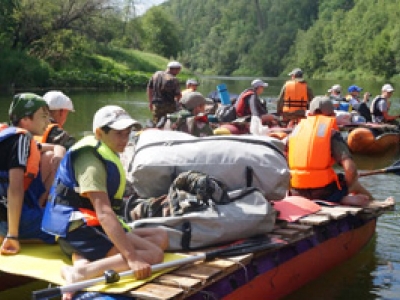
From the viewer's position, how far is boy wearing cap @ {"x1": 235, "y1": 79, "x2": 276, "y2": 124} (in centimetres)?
1237

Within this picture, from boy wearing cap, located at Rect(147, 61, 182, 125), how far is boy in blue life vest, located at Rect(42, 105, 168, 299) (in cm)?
596

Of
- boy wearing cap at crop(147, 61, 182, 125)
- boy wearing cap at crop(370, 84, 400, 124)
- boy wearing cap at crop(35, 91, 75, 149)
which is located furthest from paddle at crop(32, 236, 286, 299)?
boy wearing cap at crop(370, 84, 400, 124)

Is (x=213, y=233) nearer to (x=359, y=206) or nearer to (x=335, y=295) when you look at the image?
(x=335, y=295)

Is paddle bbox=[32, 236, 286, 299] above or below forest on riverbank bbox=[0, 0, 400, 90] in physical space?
below

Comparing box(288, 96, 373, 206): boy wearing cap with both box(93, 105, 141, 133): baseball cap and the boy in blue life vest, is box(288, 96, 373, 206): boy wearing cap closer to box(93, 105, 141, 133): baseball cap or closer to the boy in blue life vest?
the boy in blue life vest

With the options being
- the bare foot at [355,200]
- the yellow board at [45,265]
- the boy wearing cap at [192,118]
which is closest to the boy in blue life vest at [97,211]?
the yellow board at [45,265]

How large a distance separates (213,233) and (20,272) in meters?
1.39

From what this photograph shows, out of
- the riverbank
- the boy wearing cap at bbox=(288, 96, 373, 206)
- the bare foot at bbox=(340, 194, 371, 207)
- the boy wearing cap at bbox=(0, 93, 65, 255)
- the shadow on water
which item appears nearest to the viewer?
the boy wearing cap at bbox=(0, 93, 65, 255)

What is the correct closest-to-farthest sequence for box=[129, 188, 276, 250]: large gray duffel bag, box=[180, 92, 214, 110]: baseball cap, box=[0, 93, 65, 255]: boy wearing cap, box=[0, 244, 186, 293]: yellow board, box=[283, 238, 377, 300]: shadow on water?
box=[0, 244, 186, 293]: yellow board < box=[0, 93, 65, 255]: boy wearing cap < box=[129, 188, 276, 250]: large gray duffel bag < box=[283, 238, 377, 300]: shadow on water < box=[180, 92, 214, 110]: baseball cap

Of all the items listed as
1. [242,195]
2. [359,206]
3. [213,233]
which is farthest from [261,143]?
[359,206]

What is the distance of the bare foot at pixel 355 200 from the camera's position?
6477 millimetres

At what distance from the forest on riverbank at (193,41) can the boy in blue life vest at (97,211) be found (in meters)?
29.2

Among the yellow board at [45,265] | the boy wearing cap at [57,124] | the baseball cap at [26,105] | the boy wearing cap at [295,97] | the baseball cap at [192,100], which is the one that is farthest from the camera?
the boy wearing cap at [295,97]

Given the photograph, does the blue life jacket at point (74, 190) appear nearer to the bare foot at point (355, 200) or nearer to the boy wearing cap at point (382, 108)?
the bare foot at point (355, 200)
